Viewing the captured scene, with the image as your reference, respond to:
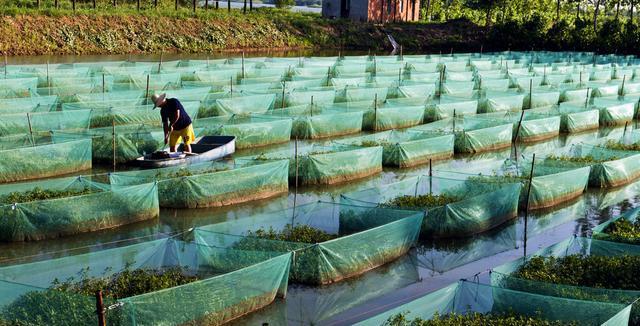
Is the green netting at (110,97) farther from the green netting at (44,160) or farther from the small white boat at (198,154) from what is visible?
the green netting at (44,160)

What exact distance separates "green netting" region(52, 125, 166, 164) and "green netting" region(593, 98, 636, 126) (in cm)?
1633

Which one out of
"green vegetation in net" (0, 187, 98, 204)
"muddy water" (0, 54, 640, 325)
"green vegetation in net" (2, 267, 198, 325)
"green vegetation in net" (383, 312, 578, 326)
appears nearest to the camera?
"green vegetation in net" (2, 267, 198, 325)

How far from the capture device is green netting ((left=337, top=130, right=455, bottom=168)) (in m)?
19.5

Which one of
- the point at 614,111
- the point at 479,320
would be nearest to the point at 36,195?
the point at 479,320

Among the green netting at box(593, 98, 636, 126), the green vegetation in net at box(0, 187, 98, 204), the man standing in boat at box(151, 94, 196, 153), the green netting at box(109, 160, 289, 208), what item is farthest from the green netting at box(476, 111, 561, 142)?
the green vegetation in net at box(0, 187, 98, 204)

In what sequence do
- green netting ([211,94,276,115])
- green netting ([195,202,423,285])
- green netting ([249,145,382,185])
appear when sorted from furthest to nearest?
green netting ([211,94,276,115])
green netting ([249,145,382,185])
green netting ([195,202,423,285])

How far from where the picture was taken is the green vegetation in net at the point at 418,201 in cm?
1456

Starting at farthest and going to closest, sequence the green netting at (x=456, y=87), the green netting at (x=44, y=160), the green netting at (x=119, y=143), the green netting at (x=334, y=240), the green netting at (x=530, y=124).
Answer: the green netting at (x=456, y=87)
the green netting at (x=530, y=124)
the green netting at (x=119, y=143)
the green netting at (x=44, y=160)
the green netting at (x=334, y=240)

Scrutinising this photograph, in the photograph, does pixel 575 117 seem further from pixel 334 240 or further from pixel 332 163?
pixel 334 240

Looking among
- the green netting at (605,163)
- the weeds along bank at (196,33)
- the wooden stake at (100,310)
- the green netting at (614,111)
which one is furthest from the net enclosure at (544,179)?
the weeds along bank at (196,33)

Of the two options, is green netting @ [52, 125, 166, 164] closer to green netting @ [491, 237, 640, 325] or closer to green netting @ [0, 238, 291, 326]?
green netting @ [0, 238, 291, 326]

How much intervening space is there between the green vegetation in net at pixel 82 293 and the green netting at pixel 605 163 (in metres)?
10.8

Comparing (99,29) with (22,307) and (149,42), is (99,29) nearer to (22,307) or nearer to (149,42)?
(149,42)

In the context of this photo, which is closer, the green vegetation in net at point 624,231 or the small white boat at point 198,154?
the green vegetation in net at point 624,231
